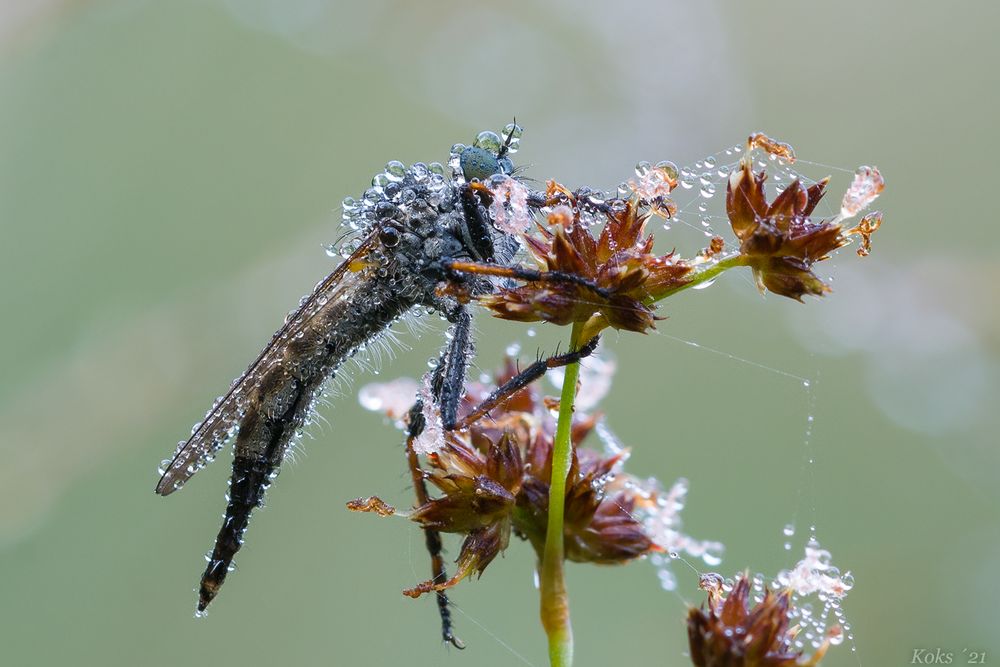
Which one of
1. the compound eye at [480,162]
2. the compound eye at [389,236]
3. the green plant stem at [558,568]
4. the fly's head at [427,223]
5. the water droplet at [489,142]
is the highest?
the water droplet at [489,142]

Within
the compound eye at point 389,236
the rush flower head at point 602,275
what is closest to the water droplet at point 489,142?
the compound eye at point 389,236

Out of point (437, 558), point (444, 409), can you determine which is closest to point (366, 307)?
point (444, 409)

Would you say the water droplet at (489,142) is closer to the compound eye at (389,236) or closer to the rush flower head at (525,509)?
the compound eye at (389,236)

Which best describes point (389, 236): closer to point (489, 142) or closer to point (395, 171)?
point (395, 171)

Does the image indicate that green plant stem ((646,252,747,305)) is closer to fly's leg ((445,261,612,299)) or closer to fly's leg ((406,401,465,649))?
fly's leg ((445,261,612,299))

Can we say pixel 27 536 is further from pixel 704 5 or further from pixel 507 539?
pixel 704 5

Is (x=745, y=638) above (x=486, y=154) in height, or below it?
below

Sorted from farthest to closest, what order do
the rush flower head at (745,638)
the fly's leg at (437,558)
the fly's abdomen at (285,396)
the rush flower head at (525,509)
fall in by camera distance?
the fly's abdomen at (285,396)
the fly's leg at (437,558)
the rush flower head at (525,509)
the rush flower head at (745,638)
